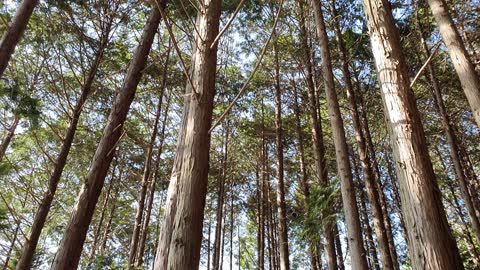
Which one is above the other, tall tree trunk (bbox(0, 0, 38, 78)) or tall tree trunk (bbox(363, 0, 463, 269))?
tall tree trunk (bbox(0, 0, 38, 78))

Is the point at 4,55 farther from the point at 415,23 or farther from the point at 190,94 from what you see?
the point at 415,23

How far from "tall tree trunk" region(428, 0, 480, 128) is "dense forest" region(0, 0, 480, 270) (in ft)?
0.09

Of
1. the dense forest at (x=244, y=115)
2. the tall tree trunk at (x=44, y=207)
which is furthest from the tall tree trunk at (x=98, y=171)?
the tall tree trunk at (x=44, y=207)

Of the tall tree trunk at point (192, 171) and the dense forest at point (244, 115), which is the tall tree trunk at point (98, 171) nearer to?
the dense forest at point (244, 115)

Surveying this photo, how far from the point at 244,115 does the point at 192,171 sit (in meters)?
11.2

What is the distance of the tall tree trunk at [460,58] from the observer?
4926 mm

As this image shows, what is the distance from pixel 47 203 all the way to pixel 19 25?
2797 mm

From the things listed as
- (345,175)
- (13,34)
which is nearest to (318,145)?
(345,175)

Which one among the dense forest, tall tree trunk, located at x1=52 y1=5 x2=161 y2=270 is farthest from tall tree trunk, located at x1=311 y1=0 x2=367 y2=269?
tall tree trunk, located at x1=52 y1=5 x2=161 y2=270

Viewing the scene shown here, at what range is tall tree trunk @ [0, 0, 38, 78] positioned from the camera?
466 cm

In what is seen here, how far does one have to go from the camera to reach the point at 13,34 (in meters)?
4.79

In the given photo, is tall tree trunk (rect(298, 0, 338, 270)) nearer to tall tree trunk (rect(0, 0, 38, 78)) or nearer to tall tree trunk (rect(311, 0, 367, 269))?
tall tree trunk (rect(311, 0, 367, 269))

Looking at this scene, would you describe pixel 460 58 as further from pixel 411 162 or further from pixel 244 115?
pixel 244 115

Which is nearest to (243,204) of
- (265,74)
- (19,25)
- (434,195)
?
(265,74)
